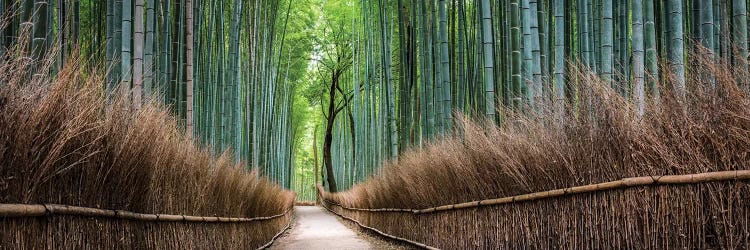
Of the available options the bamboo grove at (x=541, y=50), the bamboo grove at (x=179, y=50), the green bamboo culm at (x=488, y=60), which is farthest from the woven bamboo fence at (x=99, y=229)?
the green bamboo culm at (x=488, y=60)

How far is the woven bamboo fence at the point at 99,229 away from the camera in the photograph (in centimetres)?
221

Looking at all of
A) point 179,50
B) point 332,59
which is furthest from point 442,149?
point 332,59

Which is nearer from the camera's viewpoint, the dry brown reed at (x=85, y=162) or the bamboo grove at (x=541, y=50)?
the dry brown reed at (x=85, y=162)

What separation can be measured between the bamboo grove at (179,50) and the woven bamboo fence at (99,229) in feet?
1.76

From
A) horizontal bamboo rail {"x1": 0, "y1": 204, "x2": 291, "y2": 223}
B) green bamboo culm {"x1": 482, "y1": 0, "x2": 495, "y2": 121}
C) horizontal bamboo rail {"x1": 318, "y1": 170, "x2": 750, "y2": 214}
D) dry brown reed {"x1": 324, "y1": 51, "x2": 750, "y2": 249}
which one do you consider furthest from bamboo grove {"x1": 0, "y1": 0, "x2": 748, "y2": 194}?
horizontal bamboo rail {"x1": 0, "y1": 204, "x2": 291, "y2": 223}

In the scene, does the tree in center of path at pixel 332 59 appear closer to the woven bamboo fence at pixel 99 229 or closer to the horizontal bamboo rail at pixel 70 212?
the woven bamboo fence at pixel 99 229

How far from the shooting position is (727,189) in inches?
101

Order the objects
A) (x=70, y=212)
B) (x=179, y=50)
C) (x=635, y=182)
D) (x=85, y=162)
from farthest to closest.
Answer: (x=179, y=50) < (x=635, y=182) < (x=85, y=162) < (x=70, y=212)

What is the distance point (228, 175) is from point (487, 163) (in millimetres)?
2196

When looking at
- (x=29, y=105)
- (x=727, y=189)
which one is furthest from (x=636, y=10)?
(x=29, y=105)

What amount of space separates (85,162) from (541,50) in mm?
5378

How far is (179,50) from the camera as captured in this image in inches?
249

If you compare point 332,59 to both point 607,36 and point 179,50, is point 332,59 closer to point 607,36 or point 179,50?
point 179,50

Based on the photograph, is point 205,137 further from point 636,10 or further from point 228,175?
point 636,10
